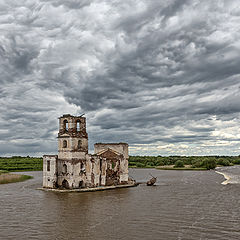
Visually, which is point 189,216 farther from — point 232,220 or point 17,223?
point 17,223

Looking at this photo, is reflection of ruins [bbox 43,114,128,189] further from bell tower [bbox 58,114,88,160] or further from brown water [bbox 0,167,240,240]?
brown water [bbox 0,167,240,240]

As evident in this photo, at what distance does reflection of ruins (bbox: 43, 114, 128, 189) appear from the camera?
137 ft

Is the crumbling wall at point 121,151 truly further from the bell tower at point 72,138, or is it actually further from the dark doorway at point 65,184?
the dark doorway at point 65,184

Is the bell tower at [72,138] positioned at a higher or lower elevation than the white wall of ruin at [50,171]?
higher

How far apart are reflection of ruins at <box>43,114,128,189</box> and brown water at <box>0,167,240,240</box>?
5038 mm

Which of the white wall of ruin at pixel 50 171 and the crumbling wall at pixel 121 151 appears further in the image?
the crumbling wall at pixel 121 151

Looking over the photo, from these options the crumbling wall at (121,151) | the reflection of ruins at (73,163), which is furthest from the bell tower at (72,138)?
the crumbling wall at (121,151)

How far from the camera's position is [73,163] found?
41.7 meters

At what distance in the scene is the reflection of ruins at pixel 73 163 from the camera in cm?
4178

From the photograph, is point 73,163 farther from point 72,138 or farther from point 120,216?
point 120,216

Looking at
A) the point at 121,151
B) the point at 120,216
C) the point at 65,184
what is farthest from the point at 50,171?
the point at 120,216

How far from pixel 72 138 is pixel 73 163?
355 cm

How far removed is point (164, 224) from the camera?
869 inches

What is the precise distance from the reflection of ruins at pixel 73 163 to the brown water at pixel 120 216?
16.5 ft
